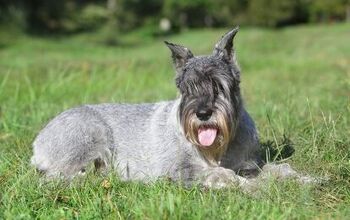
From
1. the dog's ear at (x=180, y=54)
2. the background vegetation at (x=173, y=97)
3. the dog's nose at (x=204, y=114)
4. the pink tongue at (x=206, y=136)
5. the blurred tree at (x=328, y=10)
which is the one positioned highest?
the dog's ear at (x=180, y=54)

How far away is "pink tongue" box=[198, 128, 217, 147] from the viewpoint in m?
5.59

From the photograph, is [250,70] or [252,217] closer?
[252,217]

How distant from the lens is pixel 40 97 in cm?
1060

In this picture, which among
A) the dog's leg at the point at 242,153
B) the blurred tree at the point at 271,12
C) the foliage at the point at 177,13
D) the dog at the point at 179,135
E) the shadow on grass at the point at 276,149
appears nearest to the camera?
the dog at the point at 179,135

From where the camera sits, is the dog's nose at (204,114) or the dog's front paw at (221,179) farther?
the dog's front paw at (221,179)

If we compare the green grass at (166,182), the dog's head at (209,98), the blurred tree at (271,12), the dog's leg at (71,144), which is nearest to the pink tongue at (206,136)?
the dog's head at (209,98)

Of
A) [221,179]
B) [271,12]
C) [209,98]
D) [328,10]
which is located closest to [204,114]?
[209,98]

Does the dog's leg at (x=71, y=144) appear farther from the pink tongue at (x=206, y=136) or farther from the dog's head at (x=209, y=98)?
the pink tongue at (x=206, y=136)

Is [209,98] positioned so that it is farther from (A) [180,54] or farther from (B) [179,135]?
(B) [179,135]

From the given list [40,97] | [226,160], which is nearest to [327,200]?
[226,160]

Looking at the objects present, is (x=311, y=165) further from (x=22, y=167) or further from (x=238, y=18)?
(x=238, y=18)

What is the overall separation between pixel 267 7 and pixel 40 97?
31490 millimetres

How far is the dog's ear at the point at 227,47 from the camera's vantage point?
5916 millimetres

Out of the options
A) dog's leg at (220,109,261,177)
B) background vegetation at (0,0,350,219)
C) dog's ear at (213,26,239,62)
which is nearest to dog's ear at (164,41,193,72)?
dog's ear at (213,26,239,62)
